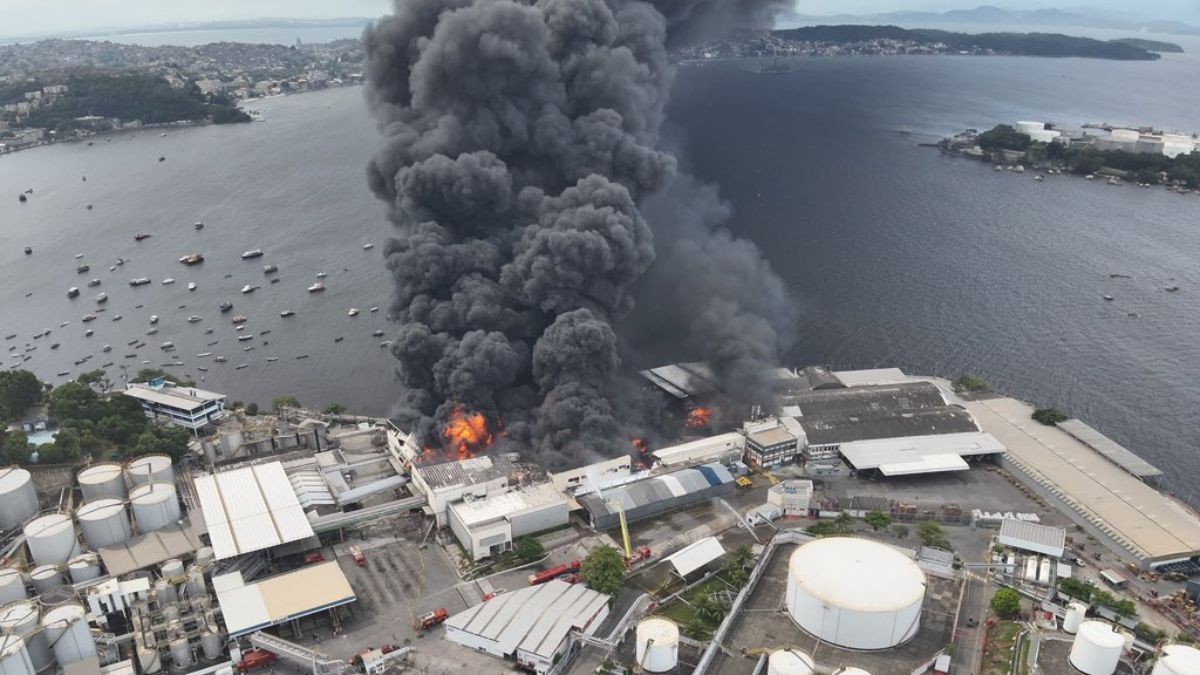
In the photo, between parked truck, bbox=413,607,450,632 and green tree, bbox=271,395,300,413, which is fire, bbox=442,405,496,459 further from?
green tree, bbox=271,395,300,413

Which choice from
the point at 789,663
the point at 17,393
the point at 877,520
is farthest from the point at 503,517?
the point at 17,393

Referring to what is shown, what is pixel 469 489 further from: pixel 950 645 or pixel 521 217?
pixel 950 645

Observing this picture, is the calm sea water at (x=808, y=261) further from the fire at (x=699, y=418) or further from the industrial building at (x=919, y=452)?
the fire at (x=699, y=418)

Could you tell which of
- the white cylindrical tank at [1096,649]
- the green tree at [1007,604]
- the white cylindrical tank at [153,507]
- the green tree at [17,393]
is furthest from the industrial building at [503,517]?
the green tree at [17,393]

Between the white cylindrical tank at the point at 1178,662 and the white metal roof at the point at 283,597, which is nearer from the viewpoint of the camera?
the white cylindrical tank at the point at 1178,662

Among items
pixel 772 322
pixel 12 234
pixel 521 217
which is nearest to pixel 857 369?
pixel 772 322

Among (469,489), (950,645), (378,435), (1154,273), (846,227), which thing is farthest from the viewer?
(846,227)

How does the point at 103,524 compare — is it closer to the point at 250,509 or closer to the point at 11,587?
the point at 11,587
